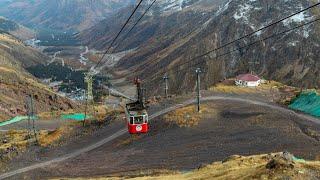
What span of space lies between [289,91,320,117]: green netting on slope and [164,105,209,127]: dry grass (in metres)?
16.7

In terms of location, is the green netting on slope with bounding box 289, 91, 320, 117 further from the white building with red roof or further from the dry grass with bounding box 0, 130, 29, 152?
the dry grass with bounding box 0, 130, 29, 152

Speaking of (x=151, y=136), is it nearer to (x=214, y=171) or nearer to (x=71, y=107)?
(x=214, y=171)

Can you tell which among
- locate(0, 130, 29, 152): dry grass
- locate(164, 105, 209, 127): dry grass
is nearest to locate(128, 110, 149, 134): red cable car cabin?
locate(164, 105, 209, 127): dry grass

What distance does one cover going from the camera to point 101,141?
296 ft

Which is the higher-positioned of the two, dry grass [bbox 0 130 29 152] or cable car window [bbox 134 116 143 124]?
cable car window [bbox 134 116 143 124]

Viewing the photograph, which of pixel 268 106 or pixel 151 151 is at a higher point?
pixel 268 106

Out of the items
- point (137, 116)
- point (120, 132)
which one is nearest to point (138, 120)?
point (137, 116)

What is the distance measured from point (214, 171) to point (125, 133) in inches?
1688

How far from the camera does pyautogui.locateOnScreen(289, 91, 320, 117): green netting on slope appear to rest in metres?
87.7

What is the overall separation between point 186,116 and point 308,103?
22573 mm

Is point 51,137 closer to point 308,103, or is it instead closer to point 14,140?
point 14,140

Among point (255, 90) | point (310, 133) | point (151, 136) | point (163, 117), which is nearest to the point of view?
point (310, 133)

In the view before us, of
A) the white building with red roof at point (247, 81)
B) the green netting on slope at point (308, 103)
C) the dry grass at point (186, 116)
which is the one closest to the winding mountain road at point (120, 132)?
the green netting on slope at point (308, 103)

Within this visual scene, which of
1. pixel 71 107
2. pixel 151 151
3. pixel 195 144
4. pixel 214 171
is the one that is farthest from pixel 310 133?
pixel 71 107
